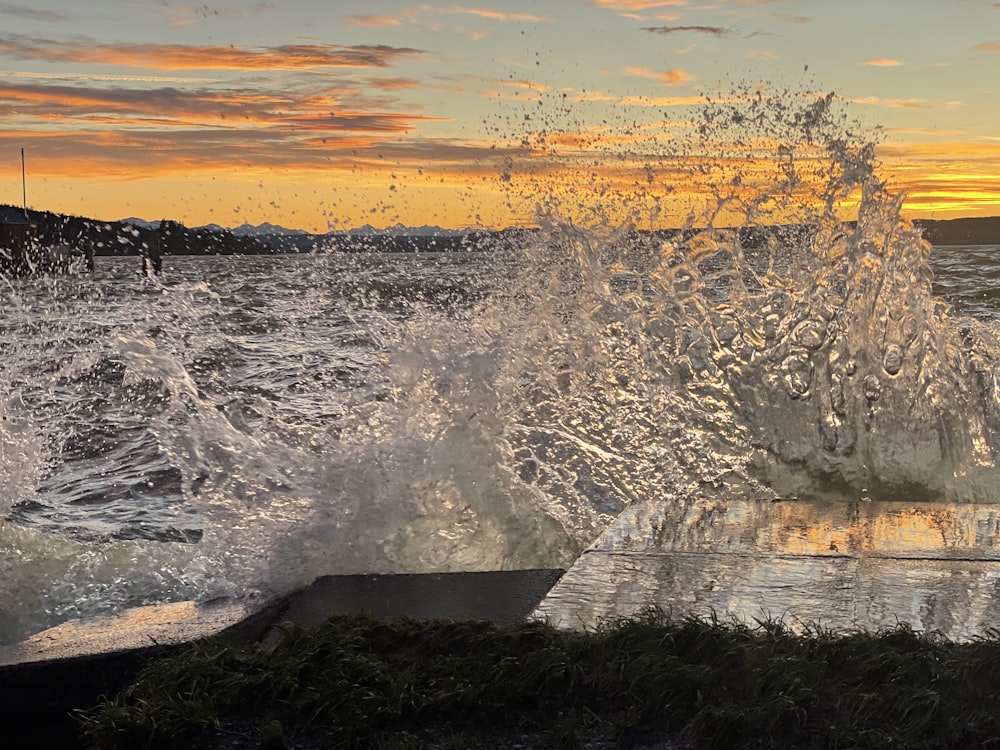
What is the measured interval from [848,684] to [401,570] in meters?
3.08

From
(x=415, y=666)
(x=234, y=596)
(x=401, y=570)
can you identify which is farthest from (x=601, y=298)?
(x=415, y=666)

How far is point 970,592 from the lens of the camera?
13.6 ft

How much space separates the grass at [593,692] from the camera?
3180 mm

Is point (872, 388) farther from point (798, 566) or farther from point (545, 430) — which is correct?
point (798, 566)

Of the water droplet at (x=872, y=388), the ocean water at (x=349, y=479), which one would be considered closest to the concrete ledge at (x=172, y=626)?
the ocean water at (x=349, y=479)

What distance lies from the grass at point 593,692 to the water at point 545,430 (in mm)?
1837

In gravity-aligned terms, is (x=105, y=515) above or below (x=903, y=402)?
below

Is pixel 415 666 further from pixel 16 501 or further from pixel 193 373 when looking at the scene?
pixel 193 373

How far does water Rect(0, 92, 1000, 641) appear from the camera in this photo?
20.0 feet

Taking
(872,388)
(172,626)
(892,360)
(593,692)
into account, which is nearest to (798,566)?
(593,692)

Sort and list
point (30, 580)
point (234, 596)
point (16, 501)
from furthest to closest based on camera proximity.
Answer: point (16, 501)
point (30, 580)
point (234, 596)

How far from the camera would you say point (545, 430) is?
7496 millimetres

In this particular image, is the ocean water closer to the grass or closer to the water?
the water

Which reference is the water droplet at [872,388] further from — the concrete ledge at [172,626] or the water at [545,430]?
the concrete ledge at [172,626]
